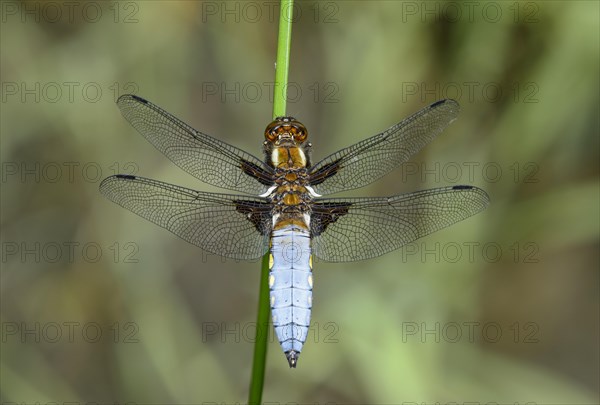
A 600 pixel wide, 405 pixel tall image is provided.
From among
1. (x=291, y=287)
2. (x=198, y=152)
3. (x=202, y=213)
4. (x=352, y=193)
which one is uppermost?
(x=352, y=193)

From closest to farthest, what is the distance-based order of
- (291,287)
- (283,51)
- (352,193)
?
(283,51)
(291,287)
(352,193)

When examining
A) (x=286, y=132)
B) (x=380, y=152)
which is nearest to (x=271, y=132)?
(x=286, y=132)

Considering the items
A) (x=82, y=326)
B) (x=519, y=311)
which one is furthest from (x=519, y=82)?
(x=82, y=326)

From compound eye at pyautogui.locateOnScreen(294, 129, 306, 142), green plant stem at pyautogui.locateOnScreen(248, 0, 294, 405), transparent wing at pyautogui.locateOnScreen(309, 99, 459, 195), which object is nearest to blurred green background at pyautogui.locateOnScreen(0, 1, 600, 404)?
transparent wing at pyautogui.locateOnScreen(309, 99, 459, 195)

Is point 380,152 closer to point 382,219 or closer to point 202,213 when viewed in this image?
point 382,219

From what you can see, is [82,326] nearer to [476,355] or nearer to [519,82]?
[476,355]

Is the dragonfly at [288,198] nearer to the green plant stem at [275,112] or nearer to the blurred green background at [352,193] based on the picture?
the green plant stem at [275,112]
